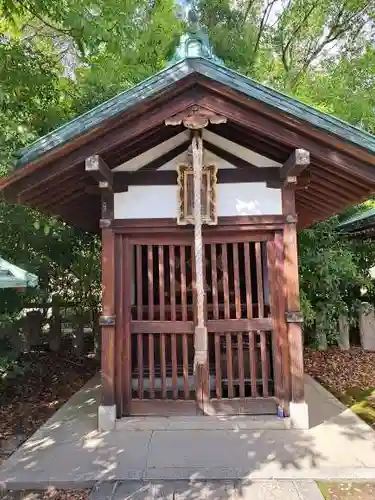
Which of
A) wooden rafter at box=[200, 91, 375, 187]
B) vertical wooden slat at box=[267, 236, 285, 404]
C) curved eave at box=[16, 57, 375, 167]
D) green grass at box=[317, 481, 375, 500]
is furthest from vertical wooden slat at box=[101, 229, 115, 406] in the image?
green grass at box=[317, 481, 375, 500]

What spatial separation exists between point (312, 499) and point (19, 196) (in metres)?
4.16

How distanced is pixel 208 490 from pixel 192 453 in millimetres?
691

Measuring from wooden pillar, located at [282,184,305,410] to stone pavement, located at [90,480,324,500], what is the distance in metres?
1.40

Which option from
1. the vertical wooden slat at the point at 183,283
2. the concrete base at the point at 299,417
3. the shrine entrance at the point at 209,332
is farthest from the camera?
the vertical wooden slat at the point at 183,283

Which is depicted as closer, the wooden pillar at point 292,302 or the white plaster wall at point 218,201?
the wooden pillar at point 292,302

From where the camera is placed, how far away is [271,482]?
11.4ft

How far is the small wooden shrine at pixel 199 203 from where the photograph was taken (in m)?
4.45

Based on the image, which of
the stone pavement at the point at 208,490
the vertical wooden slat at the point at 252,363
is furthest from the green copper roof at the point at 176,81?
the stone pavement at the point at 208,490

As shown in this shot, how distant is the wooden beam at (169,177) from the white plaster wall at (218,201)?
52 millimetres

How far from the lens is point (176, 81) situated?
4.28 meters

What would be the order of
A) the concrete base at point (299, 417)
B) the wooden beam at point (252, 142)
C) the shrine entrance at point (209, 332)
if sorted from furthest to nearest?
the shrine entrance at point (209, 332), the wooden beam at point (252, 142), the concrete base at point (299, 417)

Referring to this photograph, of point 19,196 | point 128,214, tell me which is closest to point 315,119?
point 128,214

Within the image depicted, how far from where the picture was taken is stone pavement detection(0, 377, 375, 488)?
11.8ft

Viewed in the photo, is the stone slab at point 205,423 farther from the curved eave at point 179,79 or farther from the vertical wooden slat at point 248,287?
the curved eave at point 179,79
